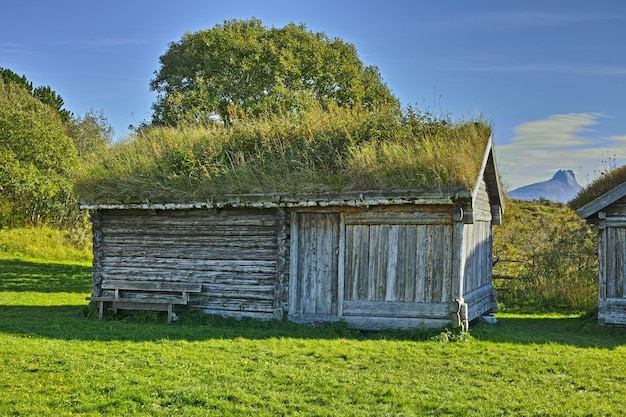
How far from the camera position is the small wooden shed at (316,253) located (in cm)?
1279

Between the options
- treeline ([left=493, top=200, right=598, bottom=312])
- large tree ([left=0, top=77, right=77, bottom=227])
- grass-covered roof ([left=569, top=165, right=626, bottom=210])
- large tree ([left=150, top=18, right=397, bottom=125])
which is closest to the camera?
grass-covered roof ([left=569, top=165, right=626, bottom=210])

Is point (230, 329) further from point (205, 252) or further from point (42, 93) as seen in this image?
point (42, 93)

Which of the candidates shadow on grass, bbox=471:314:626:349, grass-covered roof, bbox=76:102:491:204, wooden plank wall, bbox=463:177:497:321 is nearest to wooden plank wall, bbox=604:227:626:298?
shadow on grass, bbox=471:314:626:349

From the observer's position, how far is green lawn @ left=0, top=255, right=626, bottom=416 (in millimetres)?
7777

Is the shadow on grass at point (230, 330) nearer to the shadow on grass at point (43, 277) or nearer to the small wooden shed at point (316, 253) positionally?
the small wooden shed at point (316, 253)

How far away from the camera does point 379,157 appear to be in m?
13.8

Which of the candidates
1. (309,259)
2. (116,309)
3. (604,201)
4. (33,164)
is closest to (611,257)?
(604,201)

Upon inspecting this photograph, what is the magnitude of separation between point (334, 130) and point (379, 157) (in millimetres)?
2197

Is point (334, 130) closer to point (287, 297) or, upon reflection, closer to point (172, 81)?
point (287, 297)

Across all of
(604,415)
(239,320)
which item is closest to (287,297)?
(239,320)

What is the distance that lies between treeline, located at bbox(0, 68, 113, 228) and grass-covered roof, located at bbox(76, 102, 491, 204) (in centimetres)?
1069

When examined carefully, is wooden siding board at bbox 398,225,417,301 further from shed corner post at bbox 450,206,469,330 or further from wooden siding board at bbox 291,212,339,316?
wooden siding board at bbox 291,212,339,316

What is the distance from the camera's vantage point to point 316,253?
13.7 meters

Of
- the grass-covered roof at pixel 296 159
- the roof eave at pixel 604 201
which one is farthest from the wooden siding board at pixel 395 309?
the roof eave at pixel 604 201
